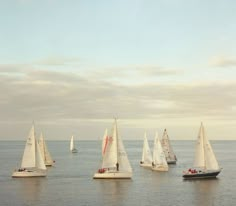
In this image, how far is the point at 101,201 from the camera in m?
64.0

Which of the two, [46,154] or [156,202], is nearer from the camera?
[156,202]

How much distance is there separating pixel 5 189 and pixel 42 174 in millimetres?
17339

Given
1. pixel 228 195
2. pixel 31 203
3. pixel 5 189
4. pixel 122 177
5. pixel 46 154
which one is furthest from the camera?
pixel 46 154

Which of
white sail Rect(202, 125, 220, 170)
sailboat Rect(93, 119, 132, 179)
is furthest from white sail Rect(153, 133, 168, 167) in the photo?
sailboat Rect(93, 119, 132, 179)

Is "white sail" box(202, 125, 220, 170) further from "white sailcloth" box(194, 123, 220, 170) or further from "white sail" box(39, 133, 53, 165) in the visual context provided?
"white sail" box(39, 133, 53, 165)

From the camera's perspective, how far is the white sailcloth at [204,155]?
88875 millimetres

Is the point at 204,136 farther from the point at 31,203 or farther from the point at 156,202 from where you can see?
the point at 31,203

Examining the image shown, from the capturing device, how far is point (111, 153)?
86250 mm

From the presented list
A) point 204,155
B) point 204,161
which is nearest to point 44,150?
point 204,155

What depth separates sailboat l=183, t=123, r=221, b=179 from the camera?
88.5 metres

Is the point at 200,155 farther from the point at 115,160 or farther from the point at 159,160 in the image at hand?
the point at 159,160

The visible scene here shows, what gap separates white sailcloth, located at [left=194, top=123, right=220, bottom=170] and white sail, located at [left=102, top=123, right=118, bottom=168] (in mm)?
16993

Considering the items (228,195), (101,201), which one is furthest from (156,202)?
(228,195)

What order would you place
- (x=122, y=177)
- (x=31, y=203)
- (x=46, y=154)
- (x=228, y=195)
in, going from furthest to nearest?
1. (x=46, y=154)
2. (x=122, y=177)
3. (x=228, y=195)
4. (x=31, y=203)
